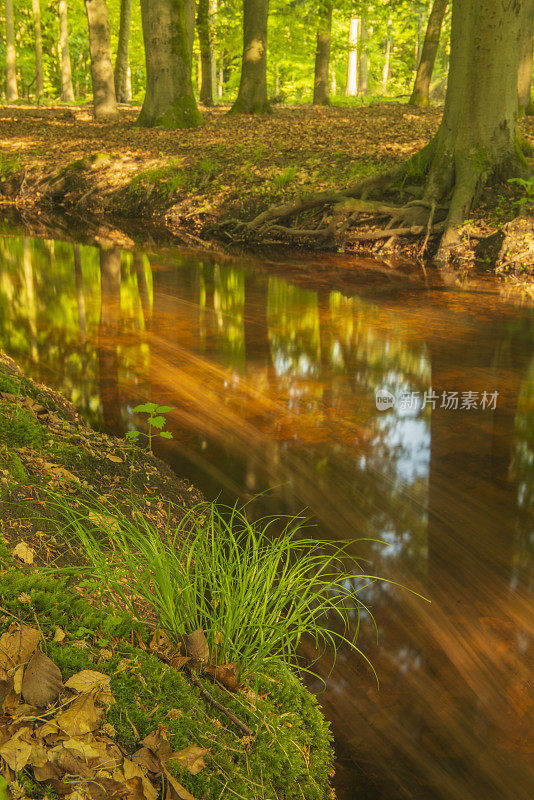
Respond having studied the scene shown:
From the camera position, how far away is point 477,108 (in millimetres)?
9312

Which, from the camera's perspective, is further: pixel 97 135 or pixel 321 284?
pixel 97 135

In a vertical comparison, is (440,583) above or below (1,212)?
below

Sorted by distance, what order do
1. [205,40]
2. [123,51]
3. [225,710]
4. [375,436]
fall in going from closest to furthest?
[225,710], [375,436], [205,40], [123,51]

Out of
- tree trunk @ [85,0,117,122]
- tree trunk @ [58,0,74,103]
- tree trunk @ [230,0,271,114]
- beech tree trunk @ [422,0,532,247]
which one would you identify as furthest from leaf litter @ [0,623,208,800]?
tree trunk @ [58,0,74,103]

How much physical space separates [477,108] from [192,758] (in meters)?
9.81

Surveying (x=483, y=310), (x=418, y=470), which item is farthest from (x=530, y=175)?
(x=418, y=470)

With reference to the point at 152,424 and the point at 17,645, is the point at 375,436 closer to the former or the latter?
the point at 152,424

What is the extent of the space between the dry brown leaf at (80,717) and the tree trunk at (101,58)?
1904 centimetres

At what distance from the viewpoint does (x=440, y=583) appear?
3088 millimetres

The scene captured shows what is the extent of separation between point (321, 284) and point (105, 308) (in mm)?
2947

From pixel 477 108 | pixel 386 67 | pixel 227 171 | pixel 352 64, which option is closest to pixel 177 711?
pixel 477 108

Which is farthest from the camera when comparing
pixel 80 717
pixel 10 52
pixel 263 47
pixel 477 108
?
pixel 10 52

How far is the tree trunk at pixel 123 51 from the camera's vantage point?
2238cm

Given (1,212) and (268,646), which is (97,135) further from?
(268,646)
